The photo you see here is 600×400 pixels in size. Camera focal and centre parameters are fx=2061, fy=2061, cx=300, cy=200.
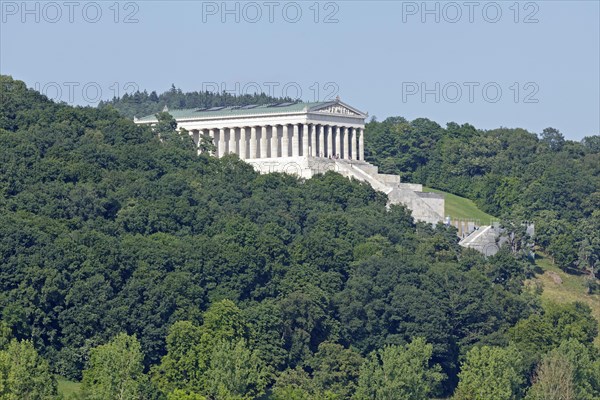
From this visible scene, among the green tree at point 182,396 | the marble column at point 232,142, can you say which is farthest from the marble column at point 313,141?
the green tree at point 182,396

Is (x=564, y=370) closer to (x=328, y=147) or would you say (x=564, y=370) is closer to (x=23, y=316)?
(x=23, y=316)

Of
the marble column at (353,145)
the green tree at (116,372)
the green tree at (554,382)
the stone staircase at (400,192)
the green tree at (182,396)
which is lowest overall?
the green tree at (554,382)


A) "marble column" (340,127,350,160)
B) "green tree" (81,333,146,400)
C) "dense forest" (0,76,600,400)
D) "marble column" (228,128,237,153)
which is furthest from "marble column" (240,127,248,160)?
"green tree" (81,333,146,400)

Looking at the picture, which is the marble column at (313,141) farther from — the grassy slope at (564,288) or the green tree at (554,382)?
the green tree at (554,382)

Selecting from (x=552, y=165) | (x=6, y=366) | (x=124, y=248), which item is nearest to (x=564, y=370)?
(x=124, y=248)

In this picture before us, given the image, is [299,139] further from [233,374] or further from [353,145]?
[233,374]

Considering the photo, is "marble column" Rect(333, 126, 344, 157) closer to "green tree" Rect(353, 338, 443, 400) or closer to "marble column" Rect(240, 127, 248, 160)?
"marble column" Rect(240, 127, 248, 160)

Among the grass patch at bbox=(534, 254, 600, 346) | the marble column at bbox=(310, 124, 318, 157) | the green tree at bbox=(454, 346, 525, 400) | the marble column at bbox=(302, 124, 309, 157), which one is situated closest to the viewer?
the green tree at bbox=(454, 346, 525, 400)
